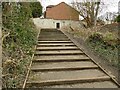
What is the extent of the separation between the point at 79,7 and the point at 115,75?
16477 mm

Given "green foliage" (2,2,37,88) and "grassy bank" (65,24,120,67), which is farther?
"grassy bank" (65,24,120,67)

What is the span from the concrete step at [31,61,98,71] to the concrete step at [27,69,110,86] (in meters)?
0.15

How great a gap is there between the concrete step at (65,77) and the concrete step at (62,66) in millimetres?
145

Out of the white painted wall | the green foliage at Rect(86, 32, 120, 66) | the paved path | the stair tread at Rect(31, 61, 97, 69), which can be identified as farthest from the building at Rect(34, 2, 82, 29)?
the stair tread at Rect(31, 61, 97, 69)

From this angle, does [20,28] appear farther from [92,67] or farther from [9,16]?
[92,67]

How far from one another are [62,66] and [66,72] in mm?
359

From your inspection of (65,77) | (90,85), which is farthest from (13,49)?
(90,85)

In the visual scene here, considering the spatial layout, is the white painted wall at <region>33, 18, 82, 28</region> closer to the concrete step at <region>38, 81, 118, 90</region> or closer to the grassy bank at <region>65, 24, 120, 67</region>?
the grassy bank at <region>65, 24, 120, 67</region>

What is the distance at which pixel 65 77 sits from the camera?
187 inches

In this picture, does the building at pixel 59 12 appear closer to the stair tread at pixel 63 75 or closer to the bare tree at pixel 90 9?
the bare tree at pixel 90 9

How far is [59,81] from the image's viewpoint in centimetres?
448

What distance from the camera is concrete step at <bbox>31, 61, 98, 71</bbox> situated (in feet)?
17.1

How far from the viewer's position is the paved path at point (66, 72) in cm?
445

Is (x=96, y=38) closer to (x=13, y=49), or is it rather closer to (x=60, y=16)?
(x=13, y=49)
